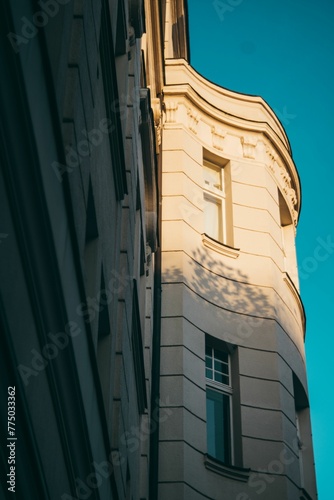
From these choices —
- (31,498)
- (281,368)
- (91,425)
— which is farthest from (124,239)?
(281,368)

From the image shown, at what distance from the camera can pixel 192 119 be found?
63.1ft

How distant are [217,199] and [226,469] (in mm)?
6715

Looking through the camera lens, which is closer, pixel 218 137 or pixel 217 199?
pixel 217 199

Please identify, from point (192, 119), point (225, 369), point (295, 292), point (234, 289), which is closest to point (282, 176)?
point (192, 119)

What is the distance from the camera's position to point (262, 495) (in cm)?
1434

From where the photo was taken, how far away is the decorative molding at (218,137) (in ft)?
63.5

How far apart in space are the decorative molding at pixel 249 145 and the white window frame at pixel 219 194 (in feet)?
2.29

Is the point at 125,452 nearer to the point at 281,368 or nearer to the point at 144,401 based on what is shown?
the point at 144,401

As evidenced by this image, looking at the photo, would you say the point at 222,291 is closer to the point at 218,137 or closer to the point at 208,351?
the point at 208,351

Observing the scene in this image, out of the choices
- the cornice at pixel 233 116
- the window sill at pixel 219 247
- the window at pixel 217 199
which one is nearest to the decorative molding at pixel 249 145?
the cornice at pixel 233 116

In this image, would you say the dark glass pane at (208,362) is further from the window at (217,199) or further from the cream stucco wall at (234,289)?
the window at (217,199)

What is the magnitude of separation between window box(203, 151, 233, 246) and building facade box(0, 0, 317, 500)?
4 cm

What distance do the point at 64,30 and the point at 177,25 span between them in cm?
2026

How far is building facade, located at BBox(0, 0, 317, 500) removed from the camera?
5625mm
